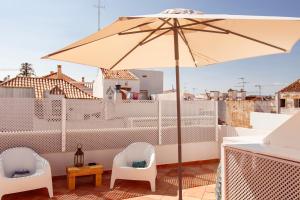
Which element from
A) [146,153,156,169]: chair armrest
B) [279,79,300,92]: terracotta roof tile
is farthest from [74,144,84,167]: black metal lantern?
[279,79,300,92]: terracotta roof tile

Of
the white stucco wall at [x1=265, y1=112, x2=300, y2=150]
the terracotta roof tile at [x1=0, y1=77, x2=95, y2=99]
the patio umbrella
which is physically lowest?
the white stucco wall at [x1=265, y1=112, x2=300, y2=150]

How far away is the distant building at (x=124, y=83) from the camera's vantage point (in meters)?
25.7

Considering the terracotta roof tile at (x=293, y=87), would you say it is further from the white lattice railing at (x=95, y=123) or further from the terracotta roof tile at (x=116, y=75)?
the white lattice railing at (x=95, y=123)

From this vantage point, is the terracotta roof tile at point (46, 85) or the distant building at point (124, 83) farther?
the distant building at point (124, 83)

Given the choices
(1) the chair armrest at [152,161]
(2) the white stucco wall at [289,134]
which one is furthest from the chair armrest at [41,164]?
(2) the white stucco wall at [289,134]

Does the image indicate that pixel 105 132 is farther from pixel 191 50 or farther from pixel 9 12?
pixel 9 12

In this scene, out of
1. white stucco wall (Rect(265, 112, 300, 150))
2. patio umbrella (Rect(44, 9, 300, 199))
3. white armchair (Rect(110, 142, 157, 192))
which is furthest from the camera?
white armchair (Rect(110, 142, 157, 192))

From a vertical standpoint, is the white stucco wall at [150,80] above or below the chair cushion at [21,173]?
above

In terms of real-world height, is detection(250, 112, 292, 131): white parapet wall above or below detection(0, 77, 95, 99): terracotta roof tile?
below

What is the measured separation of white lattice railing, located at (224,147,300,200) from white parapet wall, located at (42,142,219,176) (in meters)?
4.88

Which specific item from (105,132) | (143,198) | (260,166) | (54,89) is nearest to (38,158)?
(105,132)

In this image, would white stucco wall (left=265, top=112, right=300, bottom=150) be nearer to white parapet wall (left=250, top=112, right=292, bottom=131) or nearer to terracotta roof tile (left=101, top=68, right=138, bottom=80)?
white parapet wall (left=250, top=112, right=292, bottom=131)

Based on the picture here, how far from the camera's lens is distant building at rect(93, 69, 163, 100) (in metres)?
25.7

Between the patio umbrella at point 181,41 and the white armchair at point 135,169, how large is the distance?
2.28 metres
